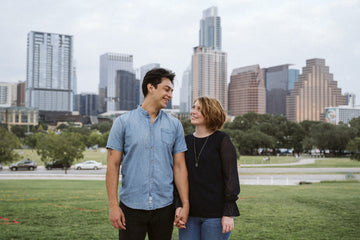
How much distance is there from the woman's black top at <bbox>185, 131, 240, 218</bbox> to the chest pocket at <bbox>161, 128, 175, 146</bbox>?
0.87 ft

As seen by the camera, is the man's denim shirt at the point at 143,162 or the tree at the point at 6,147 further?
the tree at the point at 6,147

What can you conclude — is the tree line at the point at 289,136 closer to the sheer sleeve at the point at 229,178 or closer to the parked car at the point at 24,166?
the parked car at the point at 24,166

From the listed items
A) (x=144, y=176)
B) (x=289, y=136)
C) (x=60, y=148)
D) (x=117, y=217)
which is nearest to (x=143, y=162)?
(x=144, y=176)

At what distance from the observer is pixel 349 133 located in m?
67.6

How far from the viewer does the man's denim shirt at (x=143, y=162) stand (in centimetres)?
307

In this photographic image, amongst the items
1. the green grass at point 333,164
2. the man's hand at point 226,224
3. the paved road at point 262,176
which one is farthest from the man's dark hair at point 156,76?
the green grass at point 333,164

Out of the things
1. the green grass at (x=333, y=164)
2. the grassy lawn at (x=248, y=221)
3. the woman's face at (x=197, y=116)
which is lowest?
the green grass at (x=333, y=164)

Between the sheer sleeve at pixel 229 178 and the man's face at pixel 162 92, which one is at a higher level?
the man's face at pixel 162 92

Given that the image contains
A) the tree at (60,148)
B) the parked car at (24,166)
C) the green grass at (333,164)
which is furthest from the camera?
the green grass at (333,164)

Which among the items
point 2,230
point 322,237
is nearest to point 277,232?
point 322,237

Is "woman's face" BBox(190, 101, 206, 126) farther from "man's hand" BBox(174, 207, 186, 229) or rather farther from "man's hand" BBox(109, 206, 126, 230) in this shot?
"man's hand" BBox(109, 206, 126, 230)

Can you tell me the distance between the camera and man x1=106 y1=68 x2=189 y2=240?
3061mm

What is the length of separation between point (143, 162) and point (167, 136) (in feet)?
1.07

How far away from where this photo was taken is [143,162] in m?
3.08
